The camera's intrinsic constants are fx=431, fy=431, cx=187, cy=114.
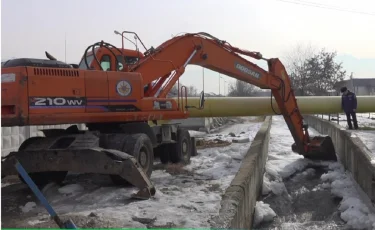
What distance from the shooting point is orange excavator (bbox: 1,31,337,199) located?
6.57 meters

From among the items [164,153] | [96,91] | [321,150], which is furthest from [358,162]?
[96,91]

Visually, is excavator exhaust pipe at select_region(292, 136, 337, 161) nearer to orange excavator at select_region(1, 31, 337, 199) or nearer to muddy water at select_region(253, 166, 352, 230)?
muddy water at select_region(253, 166, 352, 230)

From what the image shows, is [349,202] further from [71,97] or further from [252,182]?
[71,97]

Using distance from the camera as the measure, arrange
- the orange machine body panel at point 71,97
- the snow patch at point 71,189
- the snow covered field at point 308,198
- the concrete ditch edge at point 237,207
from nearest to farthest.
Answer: the concrete ditch edge at point 237,207 → the orange machine body panel at point 71,97 → the snow patch at point 71,189 → the snow covered field at point 308,198

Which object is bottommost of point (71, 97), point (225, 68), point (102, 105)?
point (102, 105)

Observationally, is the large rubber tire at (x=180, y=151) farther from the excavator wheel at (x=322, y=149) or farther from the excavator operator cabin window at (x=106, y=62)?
the excavator wheel at (x=322, y=149)

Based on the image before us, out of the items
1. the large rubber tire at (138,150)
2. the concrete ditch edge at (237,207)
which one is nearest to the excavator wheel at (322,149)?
the concrete ditch edge at (237,207)

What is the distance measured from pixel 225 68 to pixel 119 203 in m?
5.58

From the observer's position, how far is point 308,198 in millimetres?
9570

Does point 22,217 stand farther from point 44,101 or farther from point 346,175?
point 346,175

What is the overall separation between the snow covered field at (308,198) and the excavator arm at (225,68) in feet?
2.27

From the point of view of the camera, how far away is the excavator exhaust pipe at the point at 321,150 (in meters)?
12.5

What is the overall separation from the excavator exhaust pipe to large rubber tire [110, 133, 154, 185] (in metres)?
6.14

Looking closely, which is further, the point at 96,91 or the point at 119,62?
the point at 119,62
